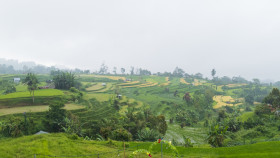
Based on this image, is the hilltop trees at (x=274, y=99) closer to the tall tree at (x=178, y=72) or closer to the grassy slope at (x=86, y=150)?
the grassy slope at (x=86, y=150)

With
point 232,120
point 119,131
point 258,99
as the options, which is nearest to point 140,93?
point 232,120

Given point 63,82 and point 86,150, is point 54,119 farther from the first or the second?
point 63,82

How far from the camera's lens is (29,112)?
24516 mm

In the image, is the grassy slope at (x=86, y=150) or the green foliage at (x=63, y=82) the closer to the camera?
the grassy slope at (x=86, y=150)

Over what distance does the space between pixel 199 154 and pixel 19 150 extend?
1320cm

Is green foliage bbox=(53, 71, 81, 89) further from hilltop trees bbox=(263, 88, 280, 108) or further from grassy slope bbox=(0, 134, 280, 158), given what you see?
hilltop trees bbox=(263, 88, 280, 108)

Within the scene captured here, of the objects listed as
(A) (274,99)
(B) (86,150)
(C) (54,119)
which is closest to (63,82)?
(C) (54,119)

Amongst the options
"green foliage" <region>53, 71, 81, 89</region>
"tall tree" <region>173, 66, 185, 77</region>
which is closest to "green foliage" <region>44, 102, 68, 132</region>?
"green foliage" <region>53, 71, 81, 89</region>

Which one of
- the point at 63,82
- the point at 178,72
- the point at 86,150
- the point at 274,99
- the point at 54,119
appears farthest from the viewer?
the point at 178,72

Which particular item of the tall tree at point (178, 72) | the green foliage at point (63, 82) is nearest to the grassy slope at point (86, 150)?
the green foliage at point (63, 82)

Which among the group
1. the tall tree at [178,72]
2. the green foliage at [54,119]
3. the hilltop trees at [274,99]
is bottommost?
the green foliage at [54,119]

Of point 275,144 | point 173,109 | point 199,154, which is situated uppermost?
point 275,144

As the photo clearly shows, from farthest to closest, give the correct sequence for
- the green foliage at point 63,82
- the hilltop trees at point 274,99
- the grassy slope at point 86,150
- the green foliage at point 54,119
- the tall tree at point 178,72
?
the tall tree at point 178,72 → the green foliage at point 63,82 → the hilltop trees at point 274,99 → the green foliage at point 54,119 → the grassy slope at point 86,150

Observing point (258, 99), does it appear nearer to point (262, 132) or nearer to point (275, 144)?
point (262, 132)
